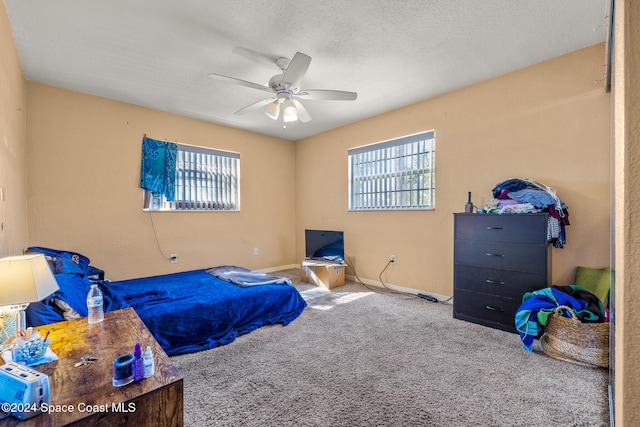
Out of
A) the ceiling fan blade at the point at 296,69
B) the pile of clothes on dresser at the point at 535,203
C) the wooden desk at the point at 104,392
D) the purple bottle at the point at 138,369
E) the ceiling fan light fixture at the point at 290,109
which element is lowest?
the wooden desk at the point at 104,392

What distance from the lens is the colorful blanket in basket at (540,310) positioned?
2150 millimetres

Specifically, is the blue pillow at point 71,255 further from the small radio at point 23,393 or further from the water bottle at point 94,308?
the small radio at point 23,393

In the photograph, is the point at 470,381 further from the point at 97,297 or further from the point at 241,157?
the point at 241,157

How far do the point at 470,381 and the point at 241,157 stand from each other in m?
4.29

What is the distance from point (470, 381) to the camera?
1872mm

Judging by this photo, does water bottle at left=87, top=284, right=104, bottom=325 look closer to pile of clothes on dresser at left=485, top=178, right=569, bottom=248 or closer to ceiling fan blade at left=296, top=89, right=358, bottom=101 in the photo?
ceiling fan blade at left=296, top=89, right=358, bottom=101

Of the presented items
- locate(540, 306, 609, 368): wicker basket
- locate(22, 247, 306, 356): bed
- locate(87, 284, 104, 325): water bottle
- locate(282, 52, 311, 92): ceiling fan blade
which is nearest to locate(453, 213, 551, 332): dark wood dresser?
locate(540, 306, 609, 368): wicker basket

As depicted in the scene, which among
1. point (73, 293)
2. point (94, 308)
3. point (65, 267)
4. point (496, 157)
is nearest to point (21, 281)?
point (94, 308)

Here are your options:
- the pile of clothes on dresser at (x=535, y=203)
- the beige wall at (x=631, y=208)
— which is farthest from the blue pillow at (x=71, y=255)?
the pile of clothes on dresser at (x=535, y=203)

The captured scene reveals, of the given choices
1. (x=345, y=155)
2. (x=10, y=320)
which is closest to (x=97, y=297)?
(x=10, y=320)

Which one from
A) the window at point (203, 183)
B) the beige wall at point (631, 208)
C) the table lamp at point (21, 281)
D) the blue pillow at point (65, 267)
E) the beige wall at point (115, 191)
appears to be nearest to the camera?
the beige wall at point (631, 208)

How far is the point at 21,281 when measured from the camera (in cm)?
120

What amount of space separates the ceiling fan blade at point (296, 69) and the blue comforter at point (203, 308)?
2.04 metres

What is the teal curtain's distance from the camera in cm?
380
